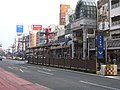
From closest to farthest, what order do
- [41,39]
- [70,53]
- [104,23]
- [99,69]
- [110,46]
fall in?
[99,69] < [110,46] < [104,23] < [70,53] < [41,39]

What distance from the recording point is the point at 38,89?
14883 millimetres

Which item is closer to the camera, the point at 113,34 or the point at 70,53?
the point at 113,34

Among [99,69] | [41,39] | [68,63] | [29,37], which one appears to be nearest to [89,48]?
[68,63]

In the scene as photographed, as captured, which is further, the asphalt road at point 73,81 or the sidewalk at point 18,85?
the asphalt road at point 73,81

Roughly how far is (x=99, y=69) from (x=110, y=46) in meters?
22.5

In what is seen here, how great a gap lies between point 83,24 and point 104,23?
12388 mm

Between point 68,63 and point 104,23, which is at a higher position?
point 104,23

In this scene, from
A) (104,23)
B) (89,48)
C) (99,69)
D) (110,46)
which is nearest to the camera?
(99,69)

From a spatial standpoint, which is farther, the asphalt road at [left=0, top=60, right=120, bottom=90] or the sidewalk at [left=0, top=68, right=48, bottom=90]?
the asphalt road at [left=0, top=60, right=120, bottom=90]

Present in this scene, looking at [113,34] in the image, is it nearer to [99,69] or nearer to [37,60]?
[37,60]

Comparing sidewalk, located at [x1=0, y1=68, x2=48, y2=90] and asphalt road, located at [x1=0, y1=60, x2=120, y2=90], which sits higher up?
sidewalk, located at [x1=0, y1=68, x2=48, y2=90]

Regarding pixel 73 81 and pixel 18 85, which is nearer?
pixel 18 85

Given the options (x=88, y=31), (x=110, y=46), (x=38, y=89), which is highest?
(x=88, y=31)

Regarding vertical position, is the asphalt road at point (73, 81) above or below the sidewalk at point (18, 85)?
below
